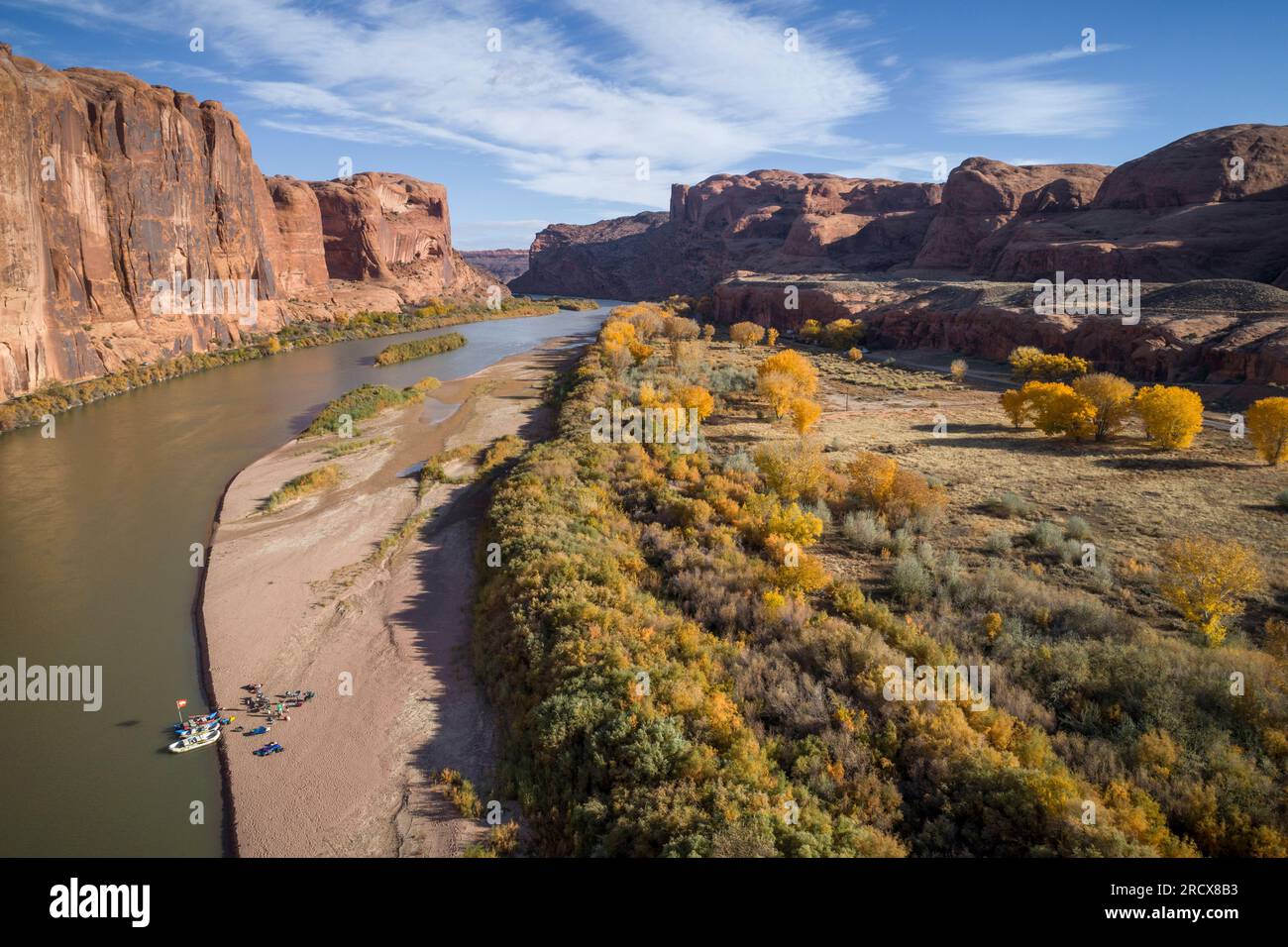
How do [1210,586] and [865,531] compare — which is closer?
[1210,586]

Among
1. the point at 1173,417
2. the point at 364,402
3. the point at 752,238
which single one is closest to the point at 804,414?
the point at 1173,417

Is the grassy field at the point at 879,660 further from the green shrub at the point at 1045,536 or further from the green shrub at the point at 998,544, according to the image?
the green shrub at the point at 998,544

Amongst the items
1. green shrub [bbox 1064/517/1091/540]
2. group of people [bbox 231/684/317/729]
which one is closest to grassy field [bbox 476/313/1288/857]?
green shrub [bbox 1064/517/1091/540]

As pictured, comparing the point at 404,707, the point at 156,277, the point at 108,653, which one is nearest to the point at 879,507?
the point at 404,707

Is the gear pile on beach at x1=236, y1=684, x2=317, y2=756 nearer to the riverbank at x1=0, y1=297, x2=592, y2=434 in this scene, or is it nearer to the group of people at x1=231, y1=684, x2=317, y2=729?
the group of people at x1=231, y1=684, x2=317, y2=729

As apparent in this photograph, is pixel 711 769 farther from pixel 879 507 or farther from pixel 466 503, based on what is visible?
pixel 466 503

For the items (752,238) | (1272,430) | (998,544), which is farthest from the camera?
(752,238)

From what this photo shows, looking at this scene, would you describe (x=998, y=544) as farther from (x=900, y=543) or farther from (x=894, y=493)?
(x=894, y=493)
